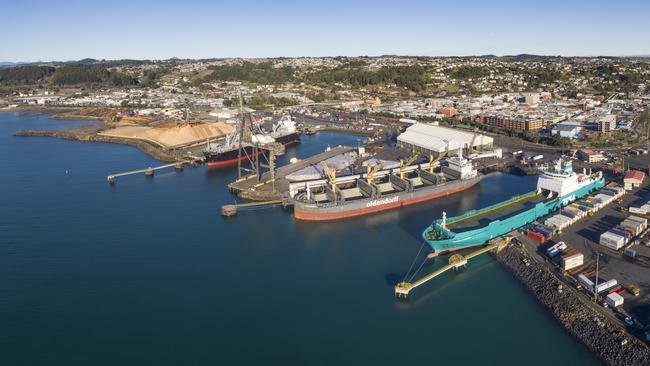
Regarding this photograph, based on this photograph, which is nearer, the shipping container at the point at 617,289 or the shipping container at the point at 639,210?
the shipping container at the point at 617,289

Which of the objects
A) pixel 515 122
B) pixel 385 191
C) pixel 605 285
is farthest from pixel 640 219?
pixel 515 122

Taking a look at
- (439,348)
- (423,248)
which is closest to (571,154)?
(423,248)

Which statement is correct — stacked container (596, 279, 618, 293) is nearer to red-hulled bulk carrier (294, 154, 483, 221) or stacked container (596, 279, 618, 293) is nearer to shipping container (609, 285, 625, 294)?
shipping container (609, 285, 625, 294)

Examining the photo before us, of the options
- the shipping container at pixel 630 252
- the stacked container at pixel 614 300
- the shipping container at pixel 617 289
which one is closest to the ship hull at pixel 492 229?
the shipping container at pixel 630 252

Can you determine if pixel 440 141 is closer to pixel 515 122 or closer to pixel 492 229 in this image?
pixel 515 122

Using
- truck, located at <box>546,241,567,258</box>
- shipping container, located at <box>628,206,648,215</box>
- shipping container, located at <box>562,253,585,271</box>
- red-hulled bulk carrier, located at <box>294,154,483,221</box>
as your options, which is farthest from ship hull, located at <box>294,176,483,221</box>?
shipping container, located at <box>562,253,585,271</box>

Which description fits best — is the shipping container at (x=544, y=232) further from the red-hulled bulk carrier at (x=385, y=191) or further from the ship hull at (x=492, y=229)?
the red-hulled bulk carrier at (x=385, y=191)
